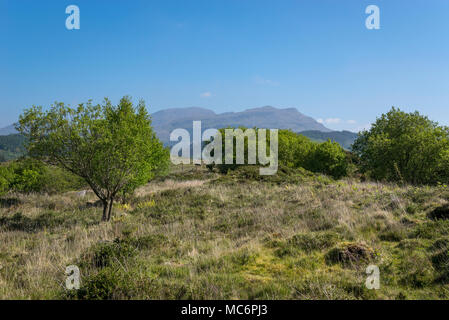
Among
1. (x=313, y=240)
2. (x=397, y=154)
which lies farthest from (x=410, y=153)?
(x=313, y=240)

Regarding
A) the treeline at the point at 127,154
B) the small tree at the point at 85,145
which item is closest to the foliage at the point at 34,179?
the treeline at the point at 127,154

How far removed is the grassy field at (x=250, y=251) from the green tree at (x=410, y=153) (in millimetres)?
17105

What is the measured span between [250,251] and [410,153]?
28.6m

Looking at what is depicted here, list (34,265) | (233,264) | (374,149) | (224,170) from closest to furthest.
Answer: (233,264) → (34,265) → (374,149) → (224,170)

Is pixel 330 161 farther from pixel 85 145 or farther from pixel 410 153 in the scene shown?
pixel 85 145

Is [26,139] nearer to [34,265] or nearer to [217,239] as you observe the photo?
[34,265]

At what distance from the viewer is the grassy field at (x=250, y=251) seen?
247 inches

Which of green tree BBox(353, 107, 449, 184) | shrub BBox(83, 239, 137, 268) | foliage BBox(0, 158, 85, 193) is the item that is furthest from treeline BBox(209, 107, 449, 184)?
shrub BBox(83, 239, 137, 268)

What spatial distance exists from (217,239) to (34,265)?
5953 millimetres

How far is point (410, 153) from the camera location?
30.2 meters

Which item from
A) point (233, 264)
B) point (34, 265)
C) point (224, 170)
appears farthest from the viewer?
point (224, 170)
